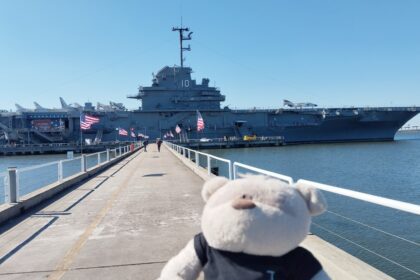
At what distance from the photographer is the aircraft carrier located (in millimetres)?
86312

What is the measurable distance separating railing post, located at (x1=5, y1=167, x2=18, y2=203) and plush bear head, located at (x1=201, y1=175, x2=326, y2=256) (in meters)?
9.29

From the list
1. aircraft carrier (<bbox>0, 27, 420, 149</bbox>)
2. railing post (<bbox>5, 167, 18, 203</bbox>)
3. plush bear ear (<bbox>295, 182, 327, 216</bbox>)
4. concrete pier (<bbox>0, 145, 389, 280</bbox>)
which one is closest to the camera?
plush bear ear (<bbox>295, 182, 327, 216</bbox>)

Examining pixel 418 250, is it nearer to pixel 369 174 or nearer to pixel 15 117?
pixel 369 174

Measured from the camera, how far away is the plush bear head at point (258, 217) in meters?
2.46

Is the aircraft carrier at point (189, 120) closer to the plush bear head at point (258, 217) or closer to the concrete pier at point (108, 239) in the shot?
the concrete pier at point (108, 239)

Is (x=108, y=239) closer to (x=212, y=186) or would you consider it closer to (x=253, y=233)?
(x=212, y=186)

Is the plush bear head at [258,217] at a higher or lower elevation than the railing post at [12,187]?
higher

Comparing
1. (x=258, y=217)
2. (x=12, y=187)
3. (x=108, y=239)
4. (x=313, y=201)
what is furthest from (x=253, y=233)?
(x=12, y=187)

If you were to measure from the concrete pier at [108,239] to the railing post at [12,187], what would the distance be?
638 millimetres

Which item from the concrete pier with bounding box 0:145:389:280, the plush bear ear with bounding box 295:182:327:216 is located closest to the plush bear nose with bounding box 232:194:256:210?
the plush bear ear with bounding box 295:182:327:216

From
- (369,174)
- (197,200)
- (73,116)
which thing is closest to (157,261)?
(197,200)

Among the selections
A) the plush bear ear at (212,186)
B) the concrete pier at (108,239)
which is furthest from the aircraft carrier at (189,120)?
the plush bear ear at (212,186)

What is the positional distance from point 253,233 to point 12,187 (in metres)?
9.80

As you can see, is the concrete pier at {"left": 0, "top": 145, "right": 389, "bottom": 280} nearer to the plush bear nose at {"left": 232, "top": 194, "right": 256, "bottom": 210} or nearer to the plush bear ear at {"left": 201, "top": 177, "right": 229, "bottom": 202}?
the plush bear ear at {"left": 201, "top": 177, "right": 229, "bottom": 202}
